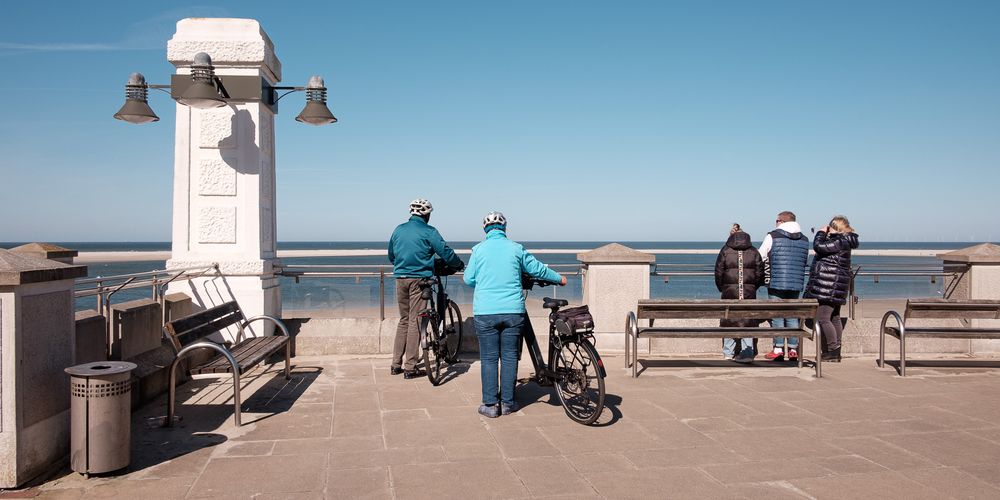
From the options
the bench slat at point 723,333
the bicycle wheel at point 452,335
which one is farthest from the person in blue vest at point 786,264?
the bicycle wheel at point 452,335

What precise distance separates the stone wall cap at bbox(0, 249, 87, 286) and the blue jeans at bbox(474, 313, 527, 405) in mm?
2950

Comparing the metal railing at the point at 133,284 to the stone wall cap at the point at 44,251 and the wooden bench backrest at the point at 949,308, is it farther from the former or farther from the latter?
the wooden bench backrest at the point at 949,308

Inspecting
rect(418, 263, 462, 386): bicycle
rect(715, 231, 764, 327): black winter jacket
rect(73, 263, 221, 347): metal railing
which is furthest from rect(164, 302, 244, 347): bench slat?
rect(715, 231, 764, 327): black winter jacket

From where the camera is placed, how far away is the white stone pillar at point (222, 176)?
8188mm

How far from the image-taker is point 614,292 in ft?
30.0

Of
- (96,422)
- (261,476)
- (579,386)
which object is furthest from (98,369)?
(579,386)

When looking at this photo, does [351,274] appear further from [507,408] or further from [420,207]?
[507,408]

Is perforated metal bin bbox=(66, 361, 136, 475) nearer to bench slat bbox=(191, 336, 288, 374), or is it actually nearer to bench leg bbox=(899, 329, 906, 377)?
bench slat bbox=(191, 336, 288, 374)

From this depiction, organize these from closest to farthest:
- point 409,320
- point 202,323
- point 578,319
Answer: point 578,319 → point 202,323 → point 409,320

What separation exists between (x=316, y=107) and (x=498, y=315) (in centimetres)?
398

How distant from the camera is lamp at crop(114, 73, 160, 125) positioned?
25.8 ft

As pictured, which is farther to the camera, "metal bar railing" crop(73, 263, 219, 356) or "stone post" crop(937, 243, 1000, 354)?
"stone post" crop(937, 243, 1000, 354)

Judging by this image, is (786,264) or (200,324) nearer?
(200,324)

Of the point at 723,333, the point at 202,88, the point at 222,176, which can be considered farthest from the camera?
the point at 222,176
